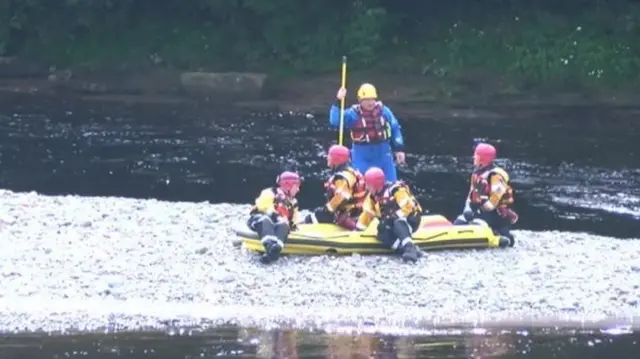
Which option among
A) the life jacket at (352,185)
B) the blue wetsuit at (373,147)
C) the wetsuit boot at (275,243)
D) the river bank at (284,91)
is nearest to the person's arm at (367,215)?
the life jacket at (352,185)

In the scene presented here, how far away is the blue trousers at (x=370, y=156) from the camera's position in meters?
17.1

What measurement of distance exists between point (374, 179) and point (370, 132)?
197cm

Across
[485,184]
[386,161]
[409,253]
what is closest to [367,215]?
[409,253]

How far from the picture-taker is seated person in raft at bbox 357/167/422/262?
14875 mm

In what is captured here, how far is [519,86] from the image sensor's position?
111 ft

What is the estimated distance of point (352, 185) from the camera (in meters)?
15.6

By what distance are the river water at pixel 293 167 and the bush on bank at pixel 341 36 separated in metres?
3.54

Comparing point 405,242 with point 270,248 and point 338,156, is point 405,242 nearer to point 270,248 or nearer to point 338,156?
point 338,156

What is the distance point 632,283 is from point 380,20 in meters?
23.3

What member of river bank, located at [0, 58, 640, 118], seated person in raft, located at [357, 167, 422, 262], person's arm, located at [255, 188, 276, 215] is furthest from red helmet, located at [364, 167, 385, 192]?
river bank, located at [0, 58, 640, 118]

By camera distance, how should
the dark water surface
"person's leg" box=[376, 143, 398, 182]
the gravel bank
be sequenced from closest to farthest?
the gravel bank < "person's leg" box=[376, 143, 398, 182] < the dark water surface

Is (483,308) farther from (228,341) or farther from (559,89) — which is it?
(559,89)

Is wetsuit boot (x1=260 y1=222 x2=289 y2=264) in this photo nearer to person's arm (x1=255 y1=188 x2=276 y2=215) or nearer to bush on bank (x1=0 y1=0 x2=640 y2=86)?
person's arm (x1=255 y1=188 x2=276 y2=215)

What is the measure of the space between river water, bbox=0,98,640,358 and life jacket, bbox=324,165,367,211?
3602mm
